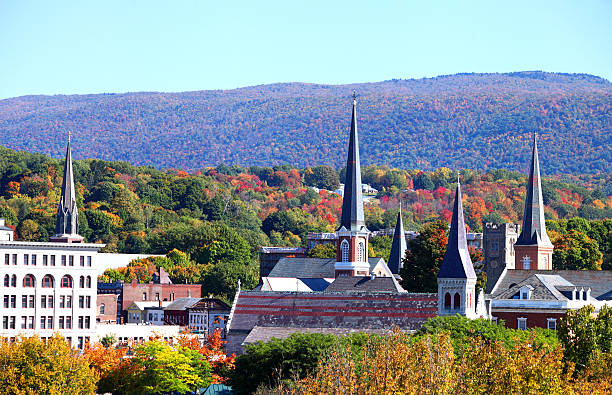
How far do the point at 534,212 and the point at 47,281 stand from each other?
5517 centimetres

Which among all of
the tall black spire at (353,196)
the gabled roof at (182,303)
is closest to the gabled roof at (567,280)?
the tall black spire at (353,196)

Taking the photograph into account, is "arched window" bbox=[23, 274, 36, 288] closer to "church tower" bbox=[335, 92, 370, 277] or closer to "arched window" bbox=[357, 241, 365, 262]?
"church tower" bbox=[335, 92, 370, 277]

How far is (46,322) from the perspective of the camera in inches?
4643

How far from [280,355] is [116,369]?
18.4 m

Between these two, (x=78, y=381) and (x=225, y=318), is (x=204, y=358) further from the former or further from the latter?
(x=225, y=318)

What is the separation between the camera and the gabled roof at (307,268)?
139 meters

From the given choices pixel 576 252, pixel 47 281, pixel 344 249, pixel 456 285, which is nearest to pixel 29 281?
pixel 47 281

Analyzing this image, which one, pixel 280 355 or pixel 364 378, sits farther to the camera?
pixel 280 355

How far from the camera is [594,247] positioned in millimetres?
175375

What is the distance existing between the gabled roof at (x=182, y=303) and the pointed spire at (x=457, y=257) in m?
73.2

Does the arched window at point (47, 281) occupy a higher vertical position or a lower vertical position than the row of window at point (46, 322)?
higher

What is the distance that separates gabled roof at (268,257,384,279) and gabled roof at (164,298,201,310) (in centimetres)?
2375

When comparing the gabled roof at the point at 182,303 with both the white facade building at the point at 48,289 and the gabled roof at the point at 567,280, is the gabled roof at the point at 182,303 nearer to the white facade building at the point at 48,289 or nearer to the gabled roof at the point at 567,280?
the white facade building at the point at 48,289

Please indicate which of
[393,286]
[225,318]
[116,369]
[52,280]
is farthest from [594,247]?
[116,369]
